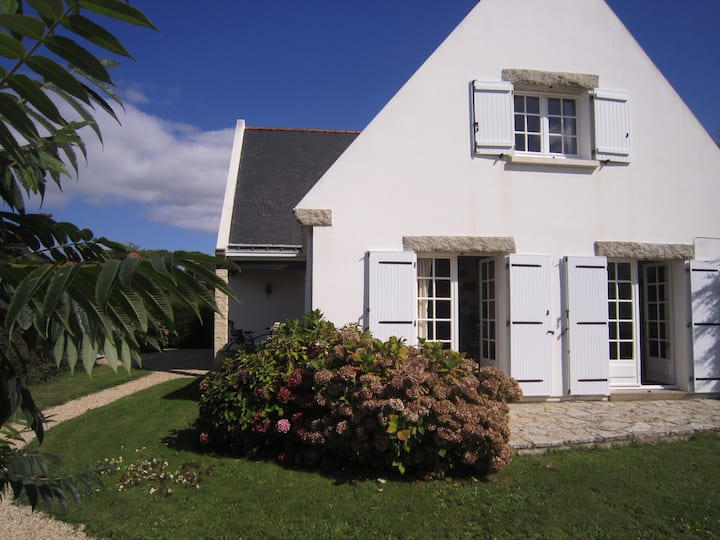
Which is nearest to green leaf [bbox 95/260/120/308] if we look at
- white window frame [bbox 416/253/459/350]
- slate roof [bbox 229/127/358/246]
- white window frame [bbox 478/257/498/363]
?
white window frame [bbox 416/253/459/350]

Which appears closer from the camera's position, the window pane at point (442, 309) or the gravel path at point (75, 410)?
the gravel path at point (75, 410)

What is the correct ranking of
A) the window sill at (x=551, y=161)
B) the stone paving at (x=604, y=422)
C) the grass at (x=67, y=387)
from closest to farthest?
1. the stone paving at (x=604, y=422)
2. the window sill at (x=551, y=161)
3. the grass at (x=67, y=387)

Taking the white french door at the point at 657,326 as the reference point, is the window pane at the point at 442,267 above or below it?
above

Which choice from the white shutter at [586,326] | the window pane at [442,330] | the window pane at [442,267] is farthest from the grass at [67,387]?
the white shutter at [586,326]

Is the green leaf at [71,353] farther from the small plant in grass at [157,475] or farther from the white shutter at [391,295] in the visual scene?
the white shutter at [391,295]

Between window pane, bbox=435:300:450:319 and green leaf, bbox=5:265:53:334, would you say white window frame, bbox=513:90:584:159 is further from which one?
green leaf, bbox=5:265:53:334

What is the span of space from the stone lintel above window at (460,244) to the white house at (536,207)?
0.02 meters

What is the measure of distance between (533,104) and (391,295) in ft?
13.0

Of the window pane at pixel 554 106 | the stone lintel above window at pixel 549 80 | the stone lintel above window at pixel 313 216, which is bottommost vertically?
the stone lintel above window at pixel 313 216

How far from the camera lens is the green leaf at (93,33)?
3.82 ft

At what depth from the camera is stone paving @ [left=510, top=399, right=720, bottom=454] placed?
586 centimetres

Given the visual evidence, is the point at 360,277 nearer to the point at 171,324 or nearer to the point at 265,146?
the point at 171,324

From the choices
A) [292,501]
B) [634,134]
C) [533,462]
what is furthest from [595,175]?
[292,501]

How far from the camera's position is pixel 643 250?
8211 millimetres
